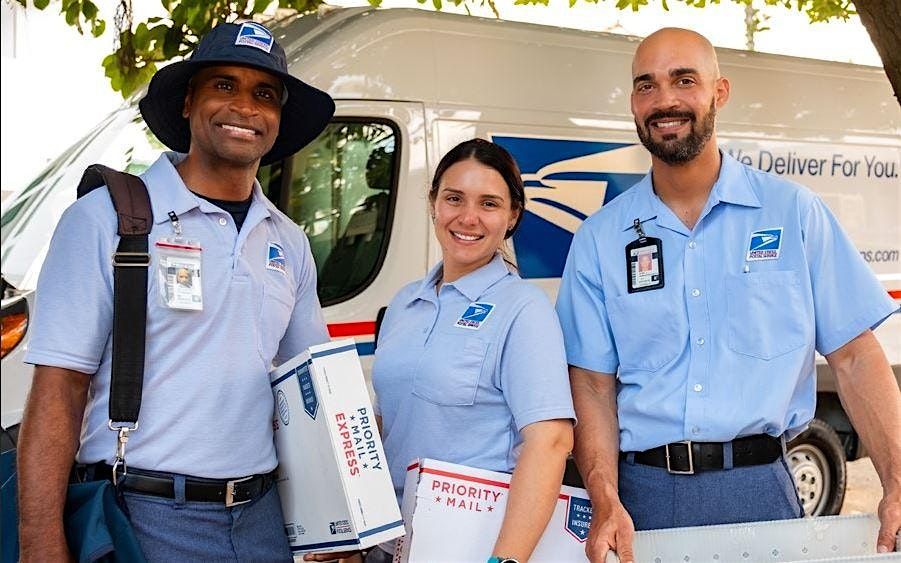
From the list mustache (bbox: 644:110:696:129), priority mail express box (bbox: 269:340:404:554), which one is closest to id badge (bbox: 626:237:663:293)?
mustache (bbox: 644:110:696:129)

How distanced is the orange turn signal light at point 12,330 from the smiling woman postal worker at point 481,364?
2.19 meters

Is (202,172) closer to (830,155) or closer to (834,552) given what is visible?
(834,552)

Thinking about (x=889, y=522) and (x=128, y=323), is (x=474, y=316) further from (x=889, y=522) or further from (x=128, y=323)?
(x=889, y=522)

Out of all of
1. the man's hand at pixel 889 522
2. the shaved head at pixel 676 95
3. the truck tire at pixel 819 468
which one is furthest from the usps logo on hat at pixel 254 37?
the truck tire at pixel 819 468

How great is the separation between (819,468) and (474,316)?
163 inches

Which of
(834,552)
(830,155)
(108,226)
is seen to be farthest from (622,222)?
(830,155)

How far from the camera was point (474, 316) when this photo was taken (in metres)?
2.66

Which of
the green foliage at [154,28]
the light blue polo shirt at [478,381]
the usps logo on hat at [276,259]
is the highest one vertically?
the green foliage at [154,28]

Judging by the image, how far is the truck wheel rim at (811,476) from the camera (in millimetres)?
6000

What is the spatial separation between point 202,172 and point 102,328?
48 centimetres

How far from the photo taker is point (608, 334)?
2.94 m

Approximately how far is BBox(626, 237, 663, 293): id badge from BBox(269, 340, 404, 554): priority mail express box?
2.95 feet

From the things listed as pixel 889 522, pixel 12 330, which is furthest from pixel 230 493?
pixel 12 330

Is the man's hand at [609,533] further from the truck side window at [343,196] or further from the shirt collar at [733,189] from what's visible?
the truck side window at [343,196]
